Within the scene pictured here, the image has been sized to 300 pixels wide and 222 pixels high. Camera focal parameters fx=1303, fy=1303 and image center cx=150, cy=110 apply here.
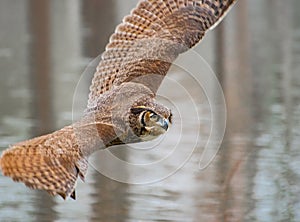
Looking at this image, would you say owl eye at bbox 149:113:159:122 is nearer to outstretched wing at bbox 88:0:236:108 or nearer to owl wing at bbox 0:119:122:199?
owl wing at bbox 0:119:122:199

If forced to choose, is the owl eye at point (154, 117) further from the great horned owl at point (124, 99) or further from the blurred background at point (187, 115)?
the blurred background at point (187, 115)

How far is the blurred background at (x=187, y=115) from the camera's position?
11398 millimetres

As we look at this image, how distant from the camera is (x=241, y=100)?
17.0m

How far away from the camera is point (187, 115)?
1550 centimetres

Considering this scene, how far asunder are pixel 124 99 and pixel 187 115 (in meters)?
7.07

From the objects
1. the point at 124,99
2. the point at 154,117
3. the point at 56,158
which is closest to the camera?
the point at 56,158

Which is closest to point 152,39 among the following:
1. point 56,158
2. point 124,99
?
point 124,99

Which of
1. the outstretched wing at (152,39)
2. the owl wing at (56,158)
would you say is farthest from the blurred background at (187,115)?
the owl wing at (56,158)

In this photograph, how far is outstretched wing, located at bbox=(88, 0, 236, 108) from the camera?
29.7ft

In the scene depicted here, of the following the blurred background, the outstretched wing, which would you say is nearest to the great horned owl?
the outstretched wing

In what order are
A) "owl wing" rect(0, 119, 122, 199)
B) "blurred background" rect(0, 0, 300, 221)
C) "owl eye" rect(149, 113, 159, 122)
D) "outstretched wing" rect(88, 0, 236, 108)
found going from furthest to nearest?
1. "blurred background" rect(0, 0, 300, 221)
2. "outstretched wing" rect(88, 0, 236, 108)
3. "owl eye" rect(149, 113, 159, 122)
4. "owl wing" rect(0, 119, 122, 199)

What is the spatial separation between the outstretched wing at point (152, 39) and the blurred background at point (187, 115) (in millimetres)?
2012

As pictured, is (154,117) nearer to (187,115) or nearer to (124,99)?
(124,99)

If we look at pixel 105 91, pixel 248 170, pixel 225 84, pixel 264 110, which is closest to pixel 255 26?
pixel 225 84
